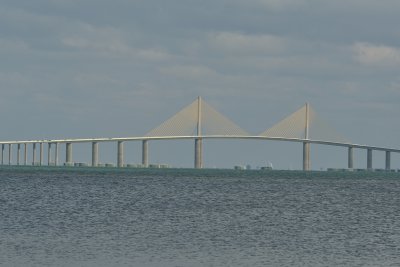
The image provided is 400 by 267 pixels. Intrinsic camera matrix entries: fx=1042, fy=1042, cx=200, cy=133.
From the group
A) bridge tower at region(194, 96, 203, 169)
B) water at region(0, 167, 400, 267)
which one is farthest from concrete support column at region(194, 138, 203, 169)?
water at region(0, 167, 400, 267)

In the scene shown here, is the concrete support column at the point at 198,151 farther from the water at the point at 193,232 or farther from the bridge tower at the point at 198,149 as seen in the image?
the water at the point at 193,232

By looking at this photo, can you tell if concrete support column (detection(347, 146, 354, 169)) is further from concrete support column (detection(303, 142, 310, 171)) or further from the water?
the water

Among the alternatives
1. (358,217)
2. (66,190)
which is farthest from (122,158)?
(358,217)

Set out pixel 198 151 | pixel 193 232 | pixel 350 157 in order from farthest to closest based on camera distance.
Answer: pixel 350 157 → pixel 198 151 → pixel 193 232

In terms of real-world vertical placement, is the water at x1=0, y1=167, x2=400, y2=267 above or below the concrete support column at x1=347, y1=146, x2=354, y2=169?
below

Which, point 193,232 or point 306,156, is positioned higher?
point 306,156

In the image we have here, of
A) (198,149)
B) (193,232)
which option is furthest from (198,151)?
(193,232)

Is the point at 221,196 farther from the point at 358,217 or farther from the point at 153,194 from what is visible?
the point at 358,217

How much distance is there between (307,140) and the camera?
148 m

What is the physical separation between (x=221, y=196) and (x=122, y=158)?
8861cm

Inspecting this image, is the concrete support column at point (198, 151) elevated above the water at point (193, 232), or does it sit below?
above

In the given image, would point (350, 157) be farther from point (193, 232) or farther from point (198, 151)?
point (193, 232)

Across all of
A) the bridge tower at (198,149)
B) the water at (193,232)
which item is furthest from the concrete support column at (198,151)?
the water at (193,232)

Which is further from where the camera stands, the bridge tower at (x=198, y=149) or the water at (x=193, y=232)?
the bridge tower at (x=198, y=149)
